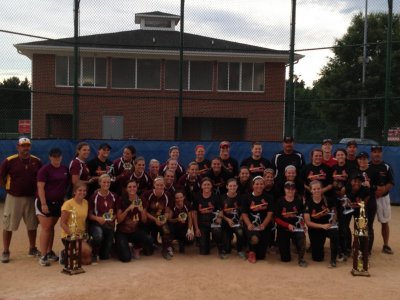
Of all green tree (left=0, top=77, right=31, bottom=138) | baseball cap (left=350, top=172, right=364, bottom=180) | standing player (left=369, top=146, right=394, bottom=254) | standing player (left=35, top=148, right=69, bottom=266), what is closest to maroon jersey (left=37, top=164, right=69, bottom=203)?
standing player (left=35, top=148, right=69, bottom=266)

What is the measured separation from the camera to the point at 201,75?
21766 mm

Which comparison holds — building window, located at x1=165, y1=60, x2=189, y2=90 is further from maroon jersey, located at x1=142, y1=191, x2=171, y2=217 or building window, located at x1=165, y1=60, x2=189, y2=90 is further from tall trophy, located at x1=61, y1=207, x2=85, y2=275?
tall trophy, located at x1=61, y1=207, x2=85, y2=275

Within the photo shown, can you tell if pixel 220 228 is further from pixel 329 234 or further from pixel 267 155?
pixel 267 155

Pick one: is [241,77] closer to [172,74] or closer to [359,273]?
[172,74]

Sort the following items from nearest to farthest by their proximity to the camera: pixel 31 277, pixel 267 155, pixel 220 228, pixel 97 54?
pixel 31 277 < pixel 220 228 < pixel 267 155 < pixel 97 54

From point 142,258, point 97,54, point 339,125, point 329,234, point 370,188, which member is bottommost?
point 142,258

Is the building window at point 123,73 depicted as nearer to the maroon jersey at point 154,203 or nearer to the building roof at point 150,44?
the building roof at point 150,44

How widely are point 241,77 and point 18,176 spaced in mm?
16825

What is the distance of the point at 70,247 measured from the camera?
224 inches

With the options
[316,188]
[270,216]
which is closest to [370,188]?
[316,188]

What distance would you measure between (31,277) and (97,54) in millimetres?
16343

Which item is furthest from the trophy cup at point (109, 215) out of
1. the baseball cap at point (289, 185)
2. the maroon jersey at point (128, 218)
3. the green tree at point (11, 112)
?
the green tree at point (11, 112)

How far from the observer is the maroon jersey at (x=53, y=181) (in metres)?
6.17

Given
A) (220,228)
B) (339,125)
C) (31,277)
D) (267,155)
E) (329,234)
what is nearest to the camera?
(31,277)
